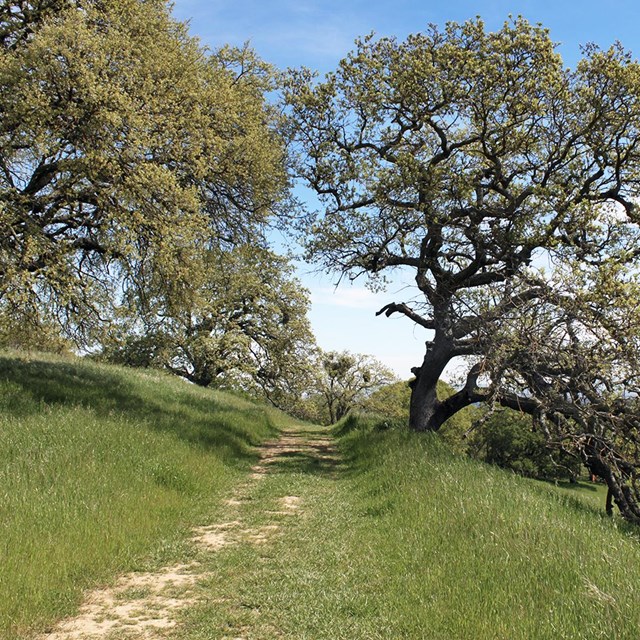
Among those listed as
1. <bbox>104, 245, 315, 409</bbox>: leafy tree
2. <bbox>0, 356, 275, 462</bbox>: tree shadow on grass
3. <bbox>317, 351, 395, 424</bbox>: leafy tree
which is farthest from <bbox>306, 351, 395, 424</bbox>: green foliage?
<bbox>0, 356, 275, 462</bbox>: tree shadow on grass

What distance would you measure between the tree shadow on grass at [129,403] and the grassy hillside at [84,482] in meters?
0.06

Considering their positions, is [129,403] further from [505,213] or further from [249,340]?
[249,340]

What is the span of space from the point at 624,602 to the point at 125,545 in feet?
18.5

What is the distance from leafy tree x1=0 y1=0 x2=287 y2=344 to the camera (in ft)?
34.8

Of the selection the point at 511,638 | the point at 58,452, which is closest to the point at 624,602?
the point at 511,638

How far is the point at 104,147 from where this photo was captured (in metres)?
11.0

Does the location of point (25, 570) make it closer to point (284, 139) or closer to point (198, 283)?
point (198, 283)

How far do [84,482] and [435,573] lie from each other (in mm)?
5387

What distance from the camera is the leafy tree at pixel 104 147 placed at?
1060cm

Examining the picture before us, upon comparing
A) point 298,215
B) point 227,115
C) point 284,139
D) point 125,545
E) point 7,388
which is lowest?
point 125,545

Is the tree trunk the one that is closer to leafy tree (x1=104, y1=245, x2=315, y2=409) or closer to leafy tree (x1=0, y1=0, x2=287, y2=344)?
leafy tree (x1=0, y1=0, x2=287, y2=344)

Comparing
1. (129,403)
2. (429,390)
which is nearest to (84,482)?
(129,403)

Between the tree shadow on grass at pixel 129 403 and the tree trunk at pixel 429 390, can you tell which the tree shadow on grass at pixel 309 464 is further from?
the tree trunk at pixel 429 390

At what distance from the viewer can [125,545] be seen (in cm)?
657
